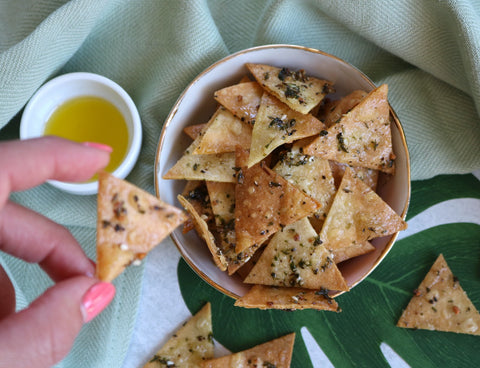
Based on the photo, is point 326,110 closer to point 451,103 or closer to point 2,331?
point 451,103

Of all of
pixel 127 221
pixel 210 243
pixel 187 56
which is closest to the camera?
pixel 127 221

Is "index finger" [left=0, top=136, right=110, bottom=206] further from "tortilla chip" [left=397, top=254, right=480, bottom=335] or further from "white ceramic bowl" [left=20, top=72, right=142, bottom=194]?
"tortilla chip" [left=397, top=254, right=480, bottom=335]

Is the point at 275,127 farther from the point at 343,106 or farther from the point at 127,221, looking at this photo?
the point at 127,221

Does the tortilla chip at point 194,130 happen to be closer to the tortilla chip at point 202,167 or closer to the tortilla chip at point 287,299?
the tortilla chip at point 202,167

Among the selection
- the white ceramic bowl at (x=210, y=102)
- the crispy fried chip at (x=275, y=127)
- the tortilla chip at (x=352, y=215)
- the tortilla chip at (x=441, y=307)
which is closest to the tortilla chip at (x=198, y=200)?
the white ceramic bowl at (x=210, y=102)

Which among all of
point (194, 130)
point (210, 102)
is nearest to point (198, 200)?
point (194, 130)

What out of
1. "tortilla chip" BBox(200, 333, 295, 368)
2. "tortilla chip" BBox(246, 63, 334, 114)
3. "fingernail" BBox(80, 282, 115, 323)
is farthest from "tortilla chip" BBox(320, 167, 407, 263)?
"fingernail" BBox(80, 282, 115, 323)

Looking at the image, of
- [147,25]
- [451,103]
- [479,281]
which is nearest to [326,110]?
[451,103]
